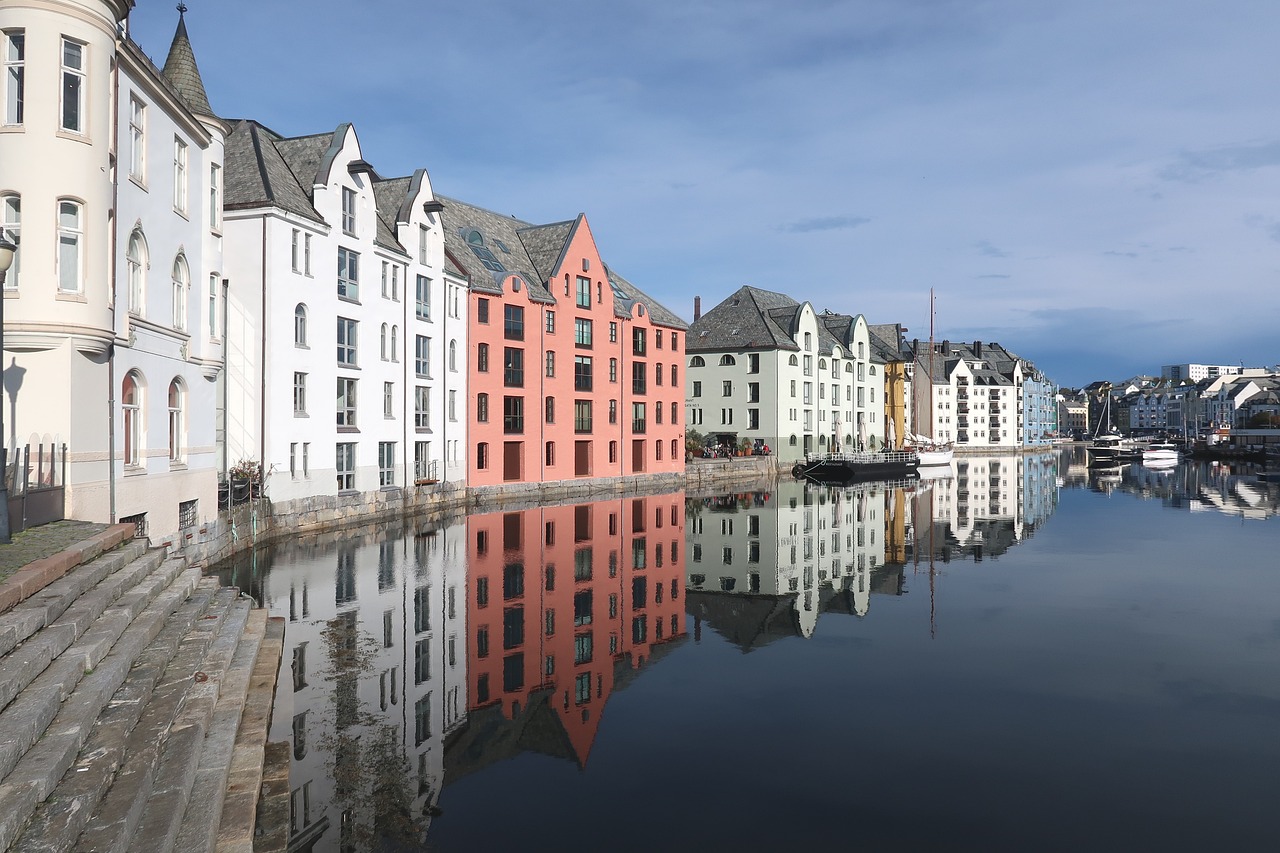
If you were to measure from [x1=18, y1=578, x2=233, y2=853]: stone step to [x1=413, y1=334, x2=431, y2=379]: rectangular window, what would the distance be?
31.5 metres

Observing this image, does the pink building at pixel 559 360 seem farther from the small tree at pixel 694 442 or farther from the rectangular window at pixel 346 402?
the rectangular window at pixel 346 402

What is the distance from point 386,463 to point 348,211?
11.8m

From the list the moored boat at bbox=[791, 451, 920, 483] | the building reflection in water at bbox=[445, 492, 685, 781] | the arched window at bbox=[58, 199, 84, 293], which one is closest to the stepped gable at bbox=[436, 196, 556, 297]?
the building reflection in water at bbox=[445, 492, 685, 781]

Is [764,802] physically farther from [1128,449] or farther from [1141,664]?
[1128,449]

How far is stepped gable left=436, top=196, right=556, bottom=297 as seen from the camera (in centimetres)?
5019

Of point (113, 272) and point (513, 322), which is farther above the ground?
point (513, 322)

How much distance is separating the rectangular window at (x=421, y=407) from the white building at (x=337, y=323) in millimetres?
62

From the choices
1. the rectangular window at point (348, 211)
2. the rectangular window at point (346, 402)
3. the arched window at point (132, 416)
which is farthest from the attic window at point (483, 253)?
the arched window at point (132, 416)

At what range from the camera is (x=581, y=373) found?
190ft

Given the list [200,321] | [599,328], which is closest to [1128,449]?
[599,328]

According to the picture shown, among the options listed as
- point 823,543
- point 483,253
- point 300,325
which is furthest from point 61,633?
point 483,253

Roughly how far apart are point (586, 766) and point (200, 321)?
1887 cm

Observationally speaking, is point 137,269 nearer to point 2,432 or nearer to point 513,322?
point 2,432

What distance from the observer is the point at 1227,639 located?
18.5 m
